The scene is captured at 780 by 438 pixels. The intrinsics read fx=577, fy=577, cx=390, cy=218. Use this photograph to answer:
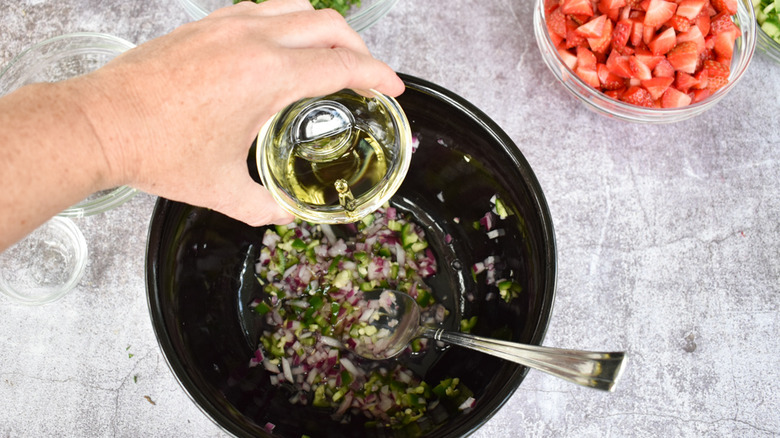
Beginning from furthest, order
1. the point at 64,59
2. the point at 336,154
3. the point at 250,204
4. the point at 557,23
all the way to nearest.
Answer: the point at 64,59 < the point at 557,23 < the point at 336,154 < the point at 250,204

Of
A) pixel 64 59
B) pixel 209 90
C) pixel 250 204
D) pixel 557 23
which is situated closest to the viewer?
pixel 209 90

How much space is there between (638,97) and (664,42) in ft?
0.50

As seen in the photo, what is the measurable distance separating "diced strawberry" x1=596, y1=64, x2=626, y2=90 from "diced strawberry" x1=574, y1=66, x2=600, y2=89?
0.04 ft

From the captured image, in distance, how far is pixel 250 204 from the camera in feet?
3.38

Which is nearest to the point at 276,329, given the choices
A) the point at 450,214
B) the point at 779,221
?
the point at 450,214

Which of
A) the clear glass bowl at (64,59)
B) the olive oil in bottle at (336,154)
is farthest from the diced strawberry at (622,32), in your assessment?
the clear glass bowl at (64,59)

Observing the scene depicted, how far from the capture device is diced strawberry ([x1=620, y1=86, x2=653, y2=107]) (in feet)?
4.96

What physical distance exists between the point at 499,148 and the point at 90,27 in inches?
48.0

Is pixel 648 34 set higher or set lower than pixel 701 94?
higher

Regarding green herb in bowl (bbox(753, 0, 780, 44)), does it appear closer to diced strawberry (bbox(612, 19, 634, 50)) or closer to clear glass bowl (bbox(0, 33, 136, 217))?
diced strawberry (bbox(612, 19, 634, 50))

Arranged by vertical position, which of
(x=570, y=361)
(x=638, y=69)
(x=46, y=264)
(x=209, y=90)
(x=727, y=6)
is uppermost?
(x=209, y=90)

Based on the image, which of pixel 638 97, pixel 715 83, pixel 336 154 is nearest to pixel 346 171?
pixel 336 154

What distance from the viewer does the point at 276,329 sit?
4.79 ft

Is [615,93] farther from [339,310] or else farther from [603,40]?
[339,310]
